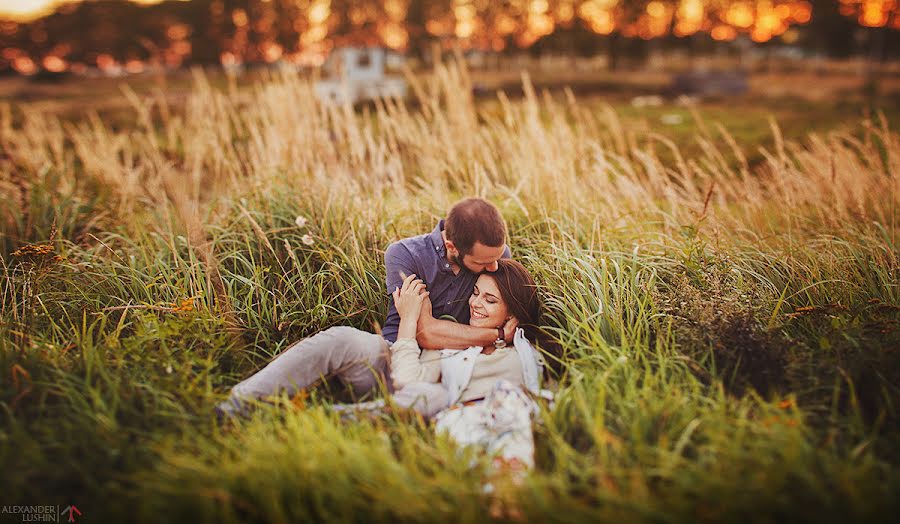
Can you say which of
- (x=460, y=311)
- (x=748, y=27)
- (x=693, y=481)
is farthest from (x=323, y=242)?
(x=748, y=27)

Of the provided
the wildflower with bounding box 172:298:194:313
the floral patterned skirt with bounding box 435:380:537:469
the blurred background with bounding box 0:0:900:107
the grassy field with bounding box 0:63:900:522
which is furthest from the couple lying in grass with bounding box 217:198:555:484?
the blurred background with bounding box 0:0:900:107

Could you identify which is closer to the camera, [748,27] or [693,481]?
[693,481]

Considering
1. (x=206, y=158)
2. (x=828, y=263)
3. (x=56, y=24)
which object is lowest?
(x=828, y=263)

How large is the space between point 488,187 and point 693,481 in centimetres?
242

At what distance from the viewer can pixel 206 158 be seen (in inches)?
172

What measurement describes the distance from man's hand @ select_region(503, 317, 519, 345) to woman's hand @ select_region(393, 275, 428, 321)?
427 mm

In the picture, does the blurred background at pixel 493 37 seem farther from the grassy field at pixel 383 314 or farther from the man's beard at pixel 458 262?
the man's beard at pixel 458 262

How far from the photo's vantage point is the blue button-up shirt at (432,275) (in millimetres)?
2898

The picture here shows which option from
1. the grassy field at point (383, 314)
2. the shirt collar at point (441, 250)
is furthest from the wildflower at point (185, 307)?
the shirt collar at point (441, 250)

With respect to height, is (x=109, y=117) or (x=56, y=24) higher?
(x=56, y=24)

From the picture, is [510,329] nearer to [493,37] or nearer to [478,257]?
[478,257]

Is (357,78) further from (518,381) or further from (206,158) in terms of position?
(518,381)

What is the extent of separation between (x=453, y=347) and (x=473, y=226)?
587 millimetres
